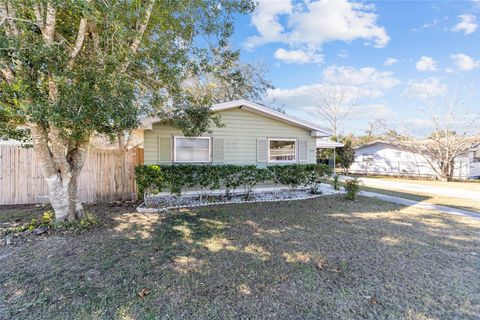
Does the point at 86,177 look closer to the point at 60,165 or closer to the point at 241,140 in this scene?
the point at 60,165

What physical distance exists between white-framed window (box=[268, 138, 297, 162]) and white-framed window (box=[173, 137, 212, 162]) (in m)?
2.92

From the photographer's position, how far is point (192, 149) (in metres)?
9.62

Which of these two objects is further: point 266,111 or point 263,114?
point 263,114

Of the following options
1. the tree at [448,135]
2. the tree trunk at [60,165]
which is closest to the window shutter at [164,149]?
the tree trunk at [60,165]

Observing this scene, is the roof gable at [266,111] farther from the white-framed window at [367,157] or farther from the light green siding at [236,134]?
the white-framed window at [367,157]

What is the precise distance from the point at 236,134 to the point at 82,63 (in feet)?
20.1

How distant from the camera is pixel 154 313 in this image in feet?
8.61

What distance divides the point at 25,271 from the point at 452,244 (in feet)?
25.1

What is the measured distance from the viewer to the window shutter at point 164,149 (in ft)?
29.7

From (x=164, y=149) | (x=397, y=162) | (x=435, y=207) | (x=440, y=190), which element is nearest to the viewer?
(x=435, y=207)

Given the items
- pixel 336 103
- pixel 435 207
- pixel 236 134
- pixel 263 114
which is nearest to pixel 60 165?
pixel 236 134

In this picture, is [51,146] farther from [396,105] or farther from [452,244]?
[396,105]

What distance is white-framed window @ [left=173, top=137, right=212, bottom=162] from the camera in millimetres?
9383

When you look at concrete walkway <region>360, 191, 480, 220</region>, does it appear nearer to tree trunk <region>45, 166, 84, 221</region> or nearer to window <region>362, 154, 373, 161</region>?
tree trunk <region>45, 166, 84, 221</region>
